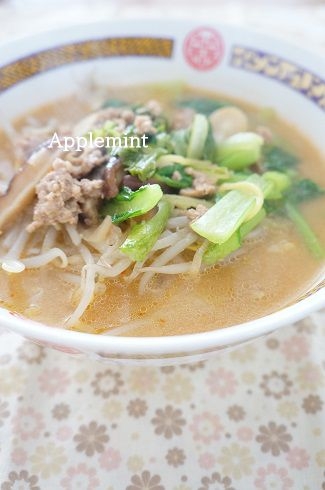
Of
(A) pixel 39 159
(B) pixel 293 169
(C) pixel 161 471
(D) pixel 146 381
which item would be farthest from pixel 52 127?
(C) pixel 161 471

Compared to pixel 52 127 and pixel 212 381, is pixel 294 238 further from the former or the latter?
A: pixel 52 127

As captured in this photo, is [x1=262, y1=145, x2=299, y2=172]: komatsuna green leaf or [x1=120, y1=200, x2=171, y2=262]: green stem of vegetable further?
[x1=262, y1=145, x2=299, y2=172]: komatsuna green leaf

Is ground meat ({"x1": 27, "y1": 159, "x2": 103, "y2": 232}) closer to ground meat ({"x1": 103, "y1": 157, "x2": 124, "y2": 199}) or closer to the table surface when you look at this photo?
ground meat ({"x1": 103, "y1": 157, "x2": 124, "y2": 199})

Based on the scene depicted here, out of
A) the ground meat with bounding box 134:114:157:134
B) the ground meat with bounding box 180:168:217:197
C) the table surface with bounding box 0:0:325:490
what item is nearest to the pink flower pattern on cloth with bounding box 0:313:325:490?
the table surface with bounding box 0:0:325:490

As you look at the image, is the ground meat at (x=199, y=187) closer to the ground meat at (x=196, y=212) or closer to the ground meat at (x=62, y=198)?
the ground meat at (x=196, y=212)

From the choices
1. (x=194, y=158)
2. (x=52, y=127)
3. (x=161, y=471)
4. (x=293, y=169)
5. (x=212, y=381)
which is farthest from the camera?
(x=52, y=127)
